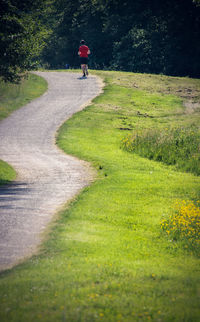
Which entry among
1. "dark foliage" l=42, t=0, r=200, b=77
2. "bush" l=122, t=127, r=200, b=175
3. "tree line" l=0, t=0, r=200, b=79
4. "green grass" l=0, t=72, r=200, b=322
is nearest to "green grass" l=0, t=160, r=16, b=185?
"green grass" l=0, t=72, r=200, b=322

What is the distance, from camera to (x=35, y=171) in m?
17.8

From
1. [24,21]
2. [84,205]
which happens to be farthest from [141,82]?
[84,205]

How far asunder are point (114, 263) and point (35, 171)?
1007cm

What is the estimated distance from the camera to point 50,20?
7312 cm

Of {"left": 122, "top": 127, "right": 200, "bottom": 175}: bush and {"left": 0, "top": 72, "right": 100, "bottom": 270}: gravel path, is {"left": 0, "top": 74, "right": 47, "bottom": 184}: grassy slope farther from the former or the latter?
{"left": 122, "top": 127, "right": 200, "bottom": 175}: bush

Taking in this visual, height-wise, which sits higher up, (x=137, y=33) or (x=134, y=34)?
(x=137, y=33)

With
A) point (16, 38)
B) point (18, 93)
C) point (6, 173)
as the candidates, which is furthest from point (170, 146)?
point (18, 93)

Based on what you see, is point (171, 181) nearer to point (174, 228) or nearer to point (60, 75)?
point (174, 228)

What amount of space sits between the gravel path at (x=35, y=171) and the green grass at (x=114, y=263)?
0.55 metres

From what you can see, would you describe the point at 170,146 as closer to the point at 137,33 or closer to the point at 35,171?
the point at 35,171

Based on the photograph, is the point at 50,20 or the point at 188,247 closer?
the point at 188,247

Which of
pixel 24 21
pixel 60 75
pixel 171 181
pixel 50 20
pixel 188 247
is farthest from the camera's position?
pixel 50 20

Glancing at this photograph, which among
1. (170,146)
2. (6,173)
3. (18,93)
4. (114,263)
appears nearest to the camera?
(114,263)

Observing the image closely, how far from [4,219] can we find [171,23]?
174 feet
